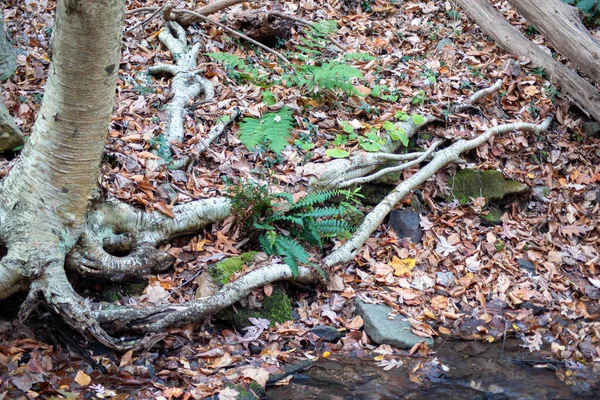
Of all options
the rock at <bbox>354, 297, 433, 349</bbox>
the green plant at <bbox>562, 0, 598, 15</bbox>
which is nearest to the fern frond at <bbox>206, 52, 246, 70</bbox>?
the rock at <bbox>354, 297, 433, 349</bbox>

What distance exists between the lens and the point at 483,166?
7.08 metres

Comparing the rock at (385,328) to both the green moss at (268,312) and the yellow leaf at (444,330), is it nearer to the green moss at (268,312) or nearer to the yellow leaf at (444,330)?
the yellow leaf at (444,330)

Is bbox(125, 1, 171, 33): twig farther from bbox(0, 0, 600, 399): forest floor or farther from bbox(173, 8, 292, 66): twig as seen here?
bbox(173, 8, 292, 66): twig

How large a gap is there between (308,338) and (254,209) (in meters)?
1.32

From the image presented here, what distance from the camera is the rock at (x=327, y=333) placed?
16.4 ft

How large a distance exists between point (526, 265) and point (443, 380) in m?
2.28

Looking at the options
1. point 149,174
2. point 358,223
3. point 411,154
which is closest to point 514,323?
point 358,223

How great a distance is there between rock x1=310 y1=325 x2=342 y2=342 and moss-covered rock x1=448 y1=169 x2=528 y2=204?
2667mm

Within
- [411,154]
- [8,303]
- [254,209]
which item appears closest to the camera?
[8,303]

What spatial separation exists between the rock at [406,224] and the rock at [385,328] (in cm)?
120

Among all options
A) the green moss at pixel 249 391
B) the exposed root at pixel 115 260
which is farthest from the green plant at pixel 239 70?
the green moss at pixel 249 391

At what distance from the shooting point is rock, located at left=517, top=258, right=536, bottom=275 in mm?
6252

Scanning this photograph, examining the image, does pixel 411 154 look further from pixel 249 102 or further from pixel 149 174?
pixel 149 174

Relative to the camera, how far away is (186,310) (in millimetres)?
4617
